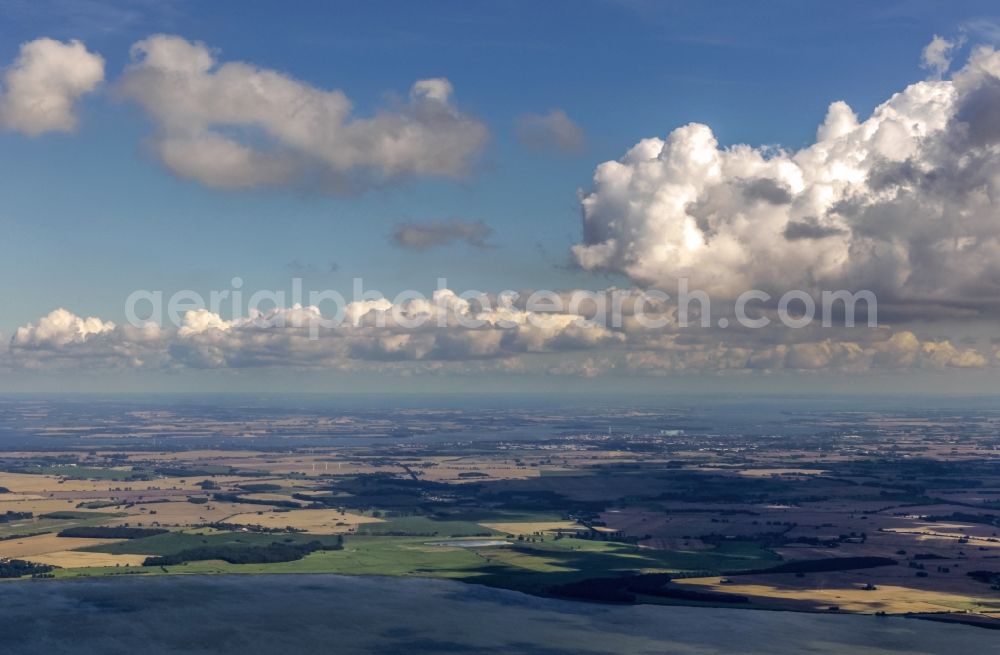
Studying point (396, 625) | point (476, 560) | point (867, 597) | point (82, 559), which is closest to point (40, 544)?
point (82, 559)

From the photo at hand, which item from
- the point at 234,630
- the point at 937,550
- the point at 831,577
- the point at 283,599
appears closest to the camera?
the point at 234,630

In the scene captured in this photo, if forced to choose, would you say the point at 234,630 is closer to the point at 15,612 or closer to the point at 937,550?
the point at 15,612

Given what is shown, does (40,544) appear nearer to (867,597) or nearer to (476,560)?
(476,560)

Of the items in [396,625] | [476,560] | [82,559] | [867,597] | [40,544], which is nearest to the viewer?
[396,625]

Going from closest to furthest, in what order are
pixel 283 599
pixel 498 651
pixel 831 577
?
pixel 498 651
pixel 283 599
pixel 831 577

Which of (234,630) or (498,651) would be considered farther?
(234,630)

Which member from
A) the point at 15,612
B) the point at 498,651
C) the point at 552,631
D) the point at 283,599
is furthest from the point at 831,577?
the point at 15,612

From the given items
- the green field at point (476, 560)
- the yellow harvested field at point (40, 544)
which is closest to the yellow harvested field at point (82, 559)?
the yellow harvested field at point (40, 544)
